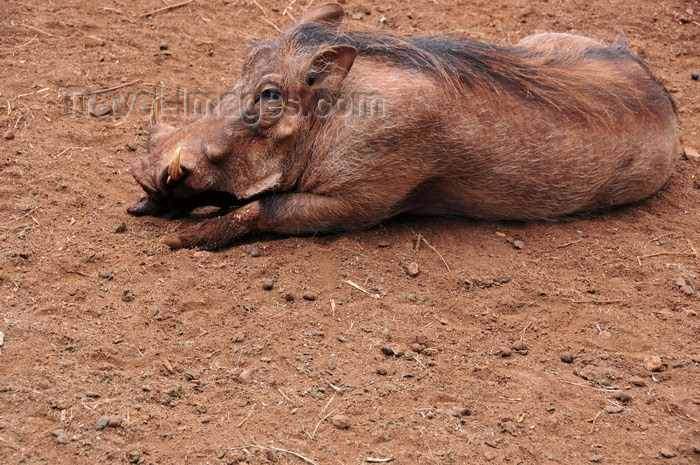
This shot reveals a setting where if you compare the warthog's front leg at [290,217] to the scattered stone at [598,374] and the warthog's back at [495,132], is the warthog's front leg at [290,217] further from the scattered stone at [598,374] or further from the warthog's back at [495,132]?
the scattered stone at [598,374]

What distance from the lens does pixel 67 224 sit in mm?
4617

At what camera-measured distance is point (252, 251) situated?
15.2 feet

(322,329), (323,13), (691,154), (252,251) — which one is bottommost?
(252,251)

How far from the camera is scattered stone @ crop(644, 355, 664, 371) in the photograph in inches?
147

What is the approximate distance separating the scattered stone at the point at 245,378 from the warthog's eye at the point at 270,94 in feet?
6.63

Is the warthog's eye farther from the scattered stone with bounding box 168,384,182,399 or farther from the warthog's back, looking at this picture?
the scattered stone with bounding box 168,384,182,399

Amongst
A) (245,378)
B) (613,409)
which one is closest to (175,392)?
(245,378)

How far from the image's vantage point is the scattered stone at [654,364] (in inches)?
147

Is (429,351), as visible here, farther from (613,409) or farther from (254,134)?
(254,134)

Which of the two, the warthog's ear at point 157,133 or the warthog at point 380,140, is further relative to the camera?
the warthog's ear at point 157,133

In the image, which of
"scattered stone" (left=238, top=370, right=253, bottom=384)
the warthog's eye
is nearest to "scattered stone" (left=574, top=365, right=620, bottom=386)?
"scattered stone" (left=238, top=370, right=253, bottom=384)

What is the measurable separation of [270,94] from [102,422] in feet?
8.21

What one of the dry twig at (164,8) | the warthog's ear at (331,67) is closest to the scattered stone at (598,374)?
the warthog's ear at (331,67)

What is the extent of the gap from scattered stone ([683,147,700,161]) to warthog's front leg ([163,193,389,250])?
2.86 meters
